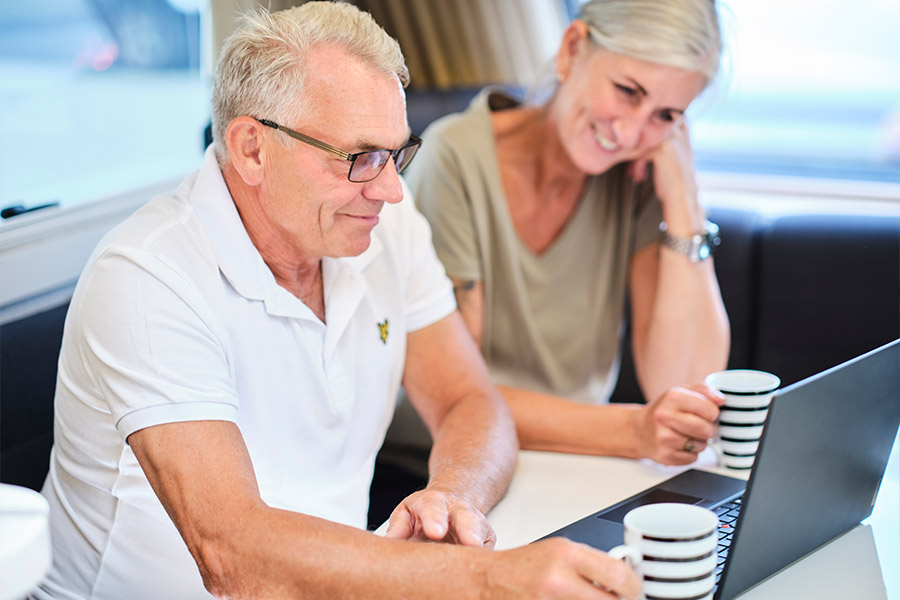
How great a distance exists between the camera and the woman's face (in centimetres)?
162

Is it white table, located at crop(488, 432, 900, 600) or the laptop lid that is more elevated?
the laptop lid

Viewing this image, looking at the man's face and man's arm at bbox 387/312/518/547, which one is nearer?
man's arm at bbox 387/312/518/547

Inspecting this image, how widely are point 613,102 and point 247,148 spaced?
28.2 inches

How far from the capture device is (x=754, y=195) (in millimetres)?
2756

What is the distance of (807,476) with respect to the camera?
97 centimetres

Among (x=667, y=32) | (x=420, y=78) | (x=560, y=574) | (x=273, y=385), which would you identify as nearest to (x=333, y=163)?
(x=273, y=385)

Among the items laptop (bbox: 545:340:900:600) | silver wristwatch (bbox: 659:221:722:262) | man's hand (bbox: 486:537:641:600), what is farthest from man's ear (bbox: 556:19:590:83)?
man's hand (bbox: 486:537:641:600)

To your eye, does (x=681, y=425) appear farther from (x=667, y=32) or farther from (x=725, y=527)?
(x=667, y=32)

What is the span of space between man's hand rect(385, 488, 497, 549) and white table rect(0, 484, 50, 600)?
16.8 inches

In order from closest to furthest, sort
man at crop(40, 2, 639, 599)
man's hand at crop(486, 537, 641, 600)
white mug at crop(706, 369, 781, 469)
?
man's hand at crop(486, 537, 641, 600) → man at crop(40, 2, 639, 599) → white mug at crop(706, 369, 781, 469)

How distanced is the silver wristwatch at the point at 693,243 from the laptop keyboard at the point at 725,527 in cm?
69

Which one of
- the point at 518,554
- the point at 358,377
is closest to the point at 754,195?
the point at 358,377

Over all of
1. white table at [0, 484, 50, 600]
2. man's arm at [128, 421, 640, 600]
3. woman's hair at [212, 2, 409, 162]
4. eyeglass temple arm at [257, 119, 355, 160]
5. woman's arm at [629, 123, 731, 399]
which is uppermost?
woman's hair at [212, 2, 409, 162]

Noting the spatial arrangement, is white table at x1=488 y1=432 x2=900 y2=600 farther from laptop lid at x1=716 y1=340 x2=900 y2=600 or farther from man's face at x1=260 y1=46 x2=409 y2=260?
man's face at x1=260 y1=46 x2=409 y2=260
